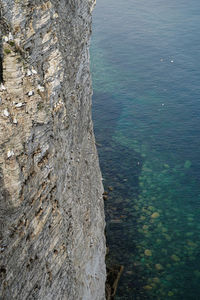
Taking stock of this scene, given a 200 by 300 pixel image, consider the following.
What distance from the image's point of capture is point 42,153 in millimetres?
9219

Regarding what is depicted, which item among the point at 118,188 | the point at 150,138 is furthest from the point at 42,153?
the point at 150,138

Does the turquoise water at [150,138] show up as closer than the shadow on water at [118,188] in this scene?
No

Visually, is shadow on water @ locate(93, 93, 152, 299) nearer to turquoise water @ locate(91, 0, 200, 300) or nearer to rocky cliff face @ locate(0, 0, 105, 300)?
turquoise water @ locate(91, 0, 200, 300)

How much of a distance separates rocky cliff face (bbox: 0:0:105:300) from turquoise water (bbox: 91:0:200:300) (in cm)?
1151

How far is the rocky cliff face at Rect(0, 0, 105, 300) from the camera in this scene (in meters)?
7.85

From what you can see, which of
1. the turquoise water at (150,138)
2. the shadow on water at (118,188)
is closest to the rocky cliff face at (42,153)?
the shadow on water at (118,188)

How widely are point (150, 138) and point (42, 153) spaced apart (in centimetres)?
2899

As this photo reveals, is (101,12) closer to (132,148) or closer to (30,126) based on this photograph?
(132,148)

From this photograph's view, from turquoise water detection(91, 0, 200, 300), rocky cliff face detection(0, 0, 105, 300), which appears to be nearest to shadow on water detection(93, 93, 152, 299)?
turquoise water detection(91, 0, 200, 300)

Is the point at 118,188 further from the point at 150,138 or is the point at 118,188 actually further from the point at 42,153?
the point at 42,153

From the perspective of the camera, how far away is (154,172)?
3325cm

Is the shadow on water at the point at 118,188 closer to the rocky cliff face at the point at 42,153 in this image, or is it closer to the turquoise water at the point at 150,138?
the turquoise water at the point at 150,138

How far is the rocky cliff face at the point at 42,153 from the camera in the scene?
7848 millimetres

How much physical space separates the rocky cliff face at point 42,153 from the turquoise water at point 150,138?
11.5m
